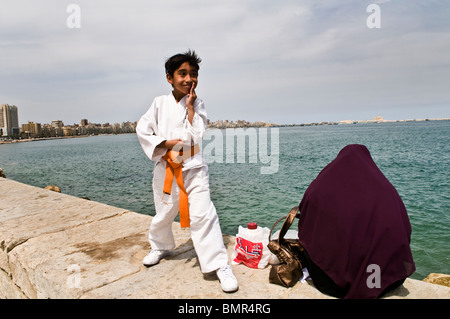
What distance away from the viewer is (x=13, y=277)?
137 inches

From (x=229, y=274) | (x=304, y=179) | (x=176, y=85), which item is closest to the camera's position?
(x=229, y=274)

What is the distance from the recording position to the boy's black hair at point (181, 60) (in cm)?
276

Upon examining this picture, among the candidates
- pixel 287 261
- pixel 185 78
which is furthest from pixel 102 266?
pixel 185 78

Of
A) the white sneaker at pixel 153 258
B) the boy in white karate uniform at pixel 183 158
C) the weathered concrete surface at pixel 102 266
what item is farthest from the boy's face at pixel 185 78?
the weathered concrete surface at pixel 102 266

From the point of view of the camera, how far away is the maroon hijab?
85.4 inches

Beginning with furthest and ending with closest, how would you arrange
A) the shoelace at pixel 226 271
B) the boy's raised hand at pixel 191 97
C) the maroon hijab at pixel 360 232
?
the boy's raised hand at pixel 191 97, the shoelace at pixel 226 271, the maroon hijab at pixel 360 232

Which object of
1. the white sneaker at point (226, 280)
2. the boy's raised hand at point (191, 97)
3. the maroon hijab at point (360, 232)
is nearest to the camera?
the maroon hijab at point (360, 232)

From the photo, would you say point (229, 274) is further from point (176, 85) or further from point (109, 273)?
point (176, 85)

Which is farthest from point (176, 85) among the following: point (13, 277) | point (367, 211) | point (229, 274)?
point (13, 277)

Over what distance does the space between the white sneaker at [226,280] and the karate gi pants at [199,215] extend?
48mm

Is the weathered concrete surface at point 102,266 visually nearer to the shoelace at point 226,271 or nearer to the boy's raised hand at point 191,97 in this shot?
the shoelace at point 226,271

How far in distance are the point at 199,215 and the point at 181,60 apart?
1354 mm

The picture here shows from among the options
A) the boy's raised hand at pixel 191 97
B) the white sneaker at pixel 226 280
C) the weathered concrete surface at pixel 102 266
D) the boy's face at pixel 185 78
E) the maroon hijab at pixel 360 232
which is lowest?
the weathered concrete surface at pixel 102 266
